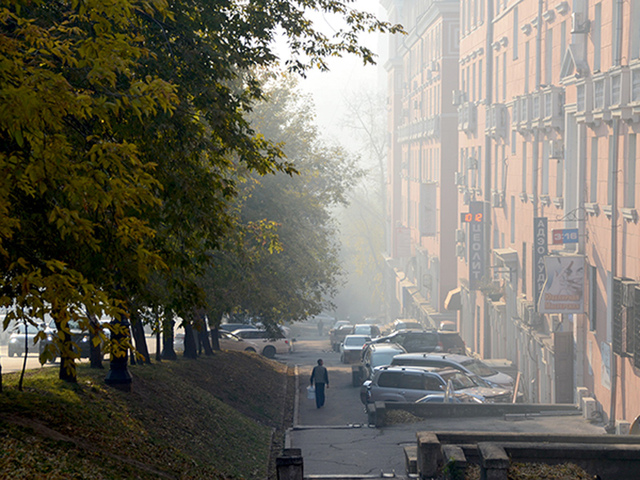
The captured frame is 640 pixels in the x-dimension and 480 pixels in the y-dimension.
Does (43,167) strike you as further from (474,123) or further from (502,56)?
(474,123)

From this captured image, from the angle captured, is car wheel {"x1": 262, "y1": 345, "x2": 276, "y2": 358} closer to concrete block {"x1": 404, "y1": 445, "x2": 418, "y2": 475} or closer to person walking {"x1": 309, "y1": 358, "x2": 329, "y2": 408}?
person walking {"x1": 309, "y1": 358, "x2": 329, "y2": 408}

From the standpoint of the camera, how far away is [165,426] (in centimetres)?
1410

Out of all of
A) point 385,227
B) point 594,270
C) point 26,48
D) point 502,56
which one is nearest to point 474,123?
point 502,56

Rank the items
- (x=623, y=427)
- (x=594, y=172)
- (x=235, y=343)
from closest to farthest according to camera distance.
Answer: (x=623, y=427) → (x=594, y=172) → (x=235, y=343)

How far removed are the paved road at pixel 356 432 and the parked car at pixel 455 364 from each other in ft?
7.05

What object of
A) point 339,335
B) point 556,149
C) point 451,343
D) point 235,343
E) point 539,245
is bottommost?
point 339,335

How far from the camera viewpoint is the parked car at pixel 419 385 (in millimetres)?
22953

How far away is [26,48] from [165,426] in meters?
7.79

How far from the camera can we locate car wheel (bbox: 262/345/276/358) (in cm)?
4175

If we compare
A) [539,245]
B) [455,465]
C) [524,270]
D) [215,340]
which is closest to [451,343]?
[524,270]

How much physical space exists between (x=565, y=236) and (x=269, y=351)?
2131cm

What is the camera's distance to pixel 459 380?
23.2 meters

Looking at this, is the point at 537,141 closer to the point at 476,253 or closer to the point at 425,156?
the point at 476,253

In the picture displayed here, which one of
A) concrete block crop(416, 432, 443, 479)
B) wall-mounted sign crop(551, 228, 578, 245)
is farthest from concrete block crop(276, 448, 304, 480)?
wall-mounted sign crop(551, 228, 578, 245)
